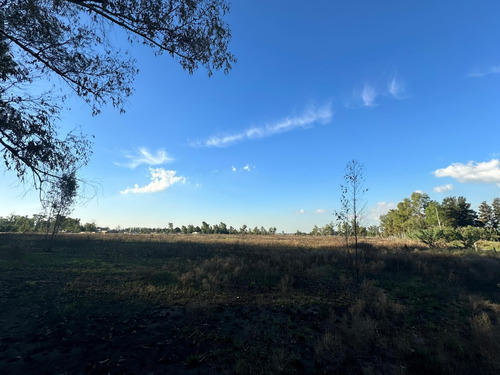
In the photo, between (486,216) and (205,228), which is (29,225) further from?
(486,216)

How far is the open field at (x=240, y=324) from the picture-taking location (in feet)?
17.2

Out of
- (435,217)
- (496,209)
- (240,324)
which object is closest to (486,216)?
(496,209)

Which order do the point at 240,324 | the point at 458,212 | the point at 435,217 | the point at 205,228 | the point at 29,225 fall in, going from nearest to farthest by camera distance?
1. the point at 240,324
2. the point at 435,217
3. the point at 458,212
4. the point at 29,225
5. the point at 205,228

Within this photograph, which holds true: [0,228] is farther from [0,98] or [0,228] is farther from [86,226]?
[0,98]

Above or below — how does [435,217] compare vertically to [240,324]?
above

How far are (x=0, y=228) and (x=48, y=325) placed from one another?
72653 millimetres

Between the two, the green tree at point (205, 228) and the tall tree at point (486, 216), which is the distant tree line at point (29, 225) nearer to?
the green tree at point (205, 228)

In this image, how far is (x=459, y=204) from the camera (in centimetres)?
6512

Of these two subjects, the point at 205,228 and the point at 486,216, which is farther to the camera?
the point at 205,228

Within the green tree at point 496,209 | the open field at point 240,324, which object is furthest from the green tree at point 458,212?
the open field at point 240,324

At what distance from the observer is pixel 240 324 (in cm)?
732

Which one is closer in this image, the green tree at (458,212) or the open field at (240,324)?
the open field at (240,324)

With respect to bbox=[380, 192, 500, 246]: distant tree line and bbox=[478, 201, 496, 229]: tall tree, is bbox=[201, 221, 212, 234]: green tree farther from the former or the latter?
bbox=[478, 201, 496, 229]: tall tree

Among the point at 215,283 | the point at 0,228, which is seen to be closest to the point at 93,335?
the point at 215,283
